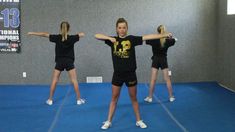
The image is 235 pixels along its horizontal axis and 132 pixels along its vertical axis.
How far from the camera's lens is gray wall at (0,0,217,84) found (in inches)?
336

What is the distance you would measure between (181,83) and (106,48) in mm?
2131

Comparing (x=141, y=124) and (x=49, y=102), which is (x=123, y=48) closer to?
(x=141, y=124)

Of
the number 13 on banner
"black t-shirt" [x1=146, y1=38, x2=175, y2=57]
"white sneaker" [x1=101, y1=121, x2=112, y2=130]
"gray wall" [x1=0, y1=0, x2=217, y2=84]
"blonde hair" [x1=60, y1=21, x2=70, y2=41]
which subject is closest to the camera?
"white sneaker" [x1=101, y1=121, x2=112, y2=130]

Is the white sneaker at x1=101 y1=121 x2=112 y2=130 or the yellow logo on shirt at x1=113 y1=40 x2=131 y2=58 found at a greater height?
the yellow logo on shirt at x1=113 y1=40 x2=131 y2=58

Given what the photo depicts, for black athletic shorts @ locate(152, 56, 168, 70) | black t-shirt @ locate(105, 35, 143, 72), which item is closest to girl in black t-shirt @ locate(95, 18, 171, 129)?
black t-shirt @ locate(105, 35, 143, 72)

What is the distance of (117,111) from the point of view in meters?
5.71

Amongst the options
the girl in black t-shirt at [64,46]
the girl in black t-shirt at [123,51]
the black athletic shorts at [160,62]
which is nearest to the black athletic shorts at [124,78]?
the girl in black t-shirt at [123,51]

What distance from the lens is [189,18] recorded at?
867 cm

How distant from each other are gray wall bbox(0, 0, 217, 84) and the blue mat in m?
0.79

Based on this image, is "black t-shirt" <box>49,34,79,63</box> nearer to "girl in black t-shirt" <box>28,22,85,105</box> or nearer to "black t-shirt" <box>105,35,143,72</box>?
"girl in black t-shirt" <box>28,22,85,105</box>

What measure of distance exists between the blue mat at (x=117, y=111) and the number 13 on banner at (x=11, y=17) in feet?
5.29

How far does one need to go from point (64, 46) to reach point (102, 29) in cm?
280

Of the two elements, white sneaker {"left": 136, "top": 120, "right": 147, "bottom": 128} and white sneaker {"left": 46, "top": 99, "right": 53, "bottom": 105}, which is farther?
white sneaker {"left": 46, "top": 99, "right": 53, "bottom": 105}

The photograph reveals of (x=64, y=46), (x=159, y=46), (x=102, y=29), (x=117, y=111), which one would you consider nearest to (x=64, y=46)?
(x=64, y=46)
